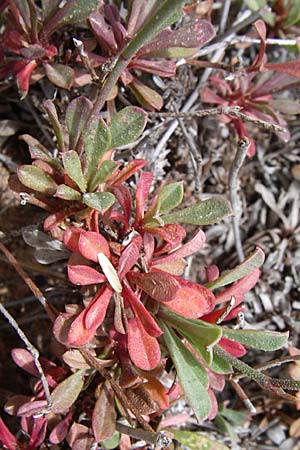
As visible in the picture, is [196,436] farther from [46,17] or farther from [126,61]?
[46,17]

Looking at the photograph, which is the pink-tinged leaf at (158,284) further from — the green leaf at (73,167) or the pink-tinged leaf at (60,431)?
the pink-tinged leaf at (60,431)

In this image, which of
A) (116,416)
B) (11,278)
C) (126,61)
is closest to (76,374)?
(116,416)

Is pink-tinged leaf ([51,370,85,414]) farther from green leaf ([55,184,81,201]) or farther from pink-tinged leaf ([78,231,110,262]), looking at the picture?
green leaf ([55,184,81,201])

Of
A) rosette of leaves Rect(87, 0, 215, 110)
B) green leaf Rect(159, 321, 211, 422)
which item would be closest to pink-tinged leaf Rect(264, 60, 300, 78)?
rosette of leaves Rect(87, 0, 215, 110)

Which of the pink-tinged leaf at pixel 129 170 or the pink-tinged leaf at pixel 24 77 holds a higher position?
the pink-tinged leaf at pixel 24 77

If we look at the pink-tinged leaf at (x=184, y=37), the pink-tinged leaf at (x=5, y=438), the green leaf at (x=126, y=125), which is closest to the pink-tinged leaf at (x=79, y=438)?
the pink-tinged leaf at (x=5, y=438)

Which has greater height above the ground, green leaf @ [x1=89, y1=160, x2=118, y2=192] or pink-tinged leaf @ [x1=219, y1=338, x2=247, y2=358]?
green leaf @ [x1=89, y1=160, x2=118, y2=192]
